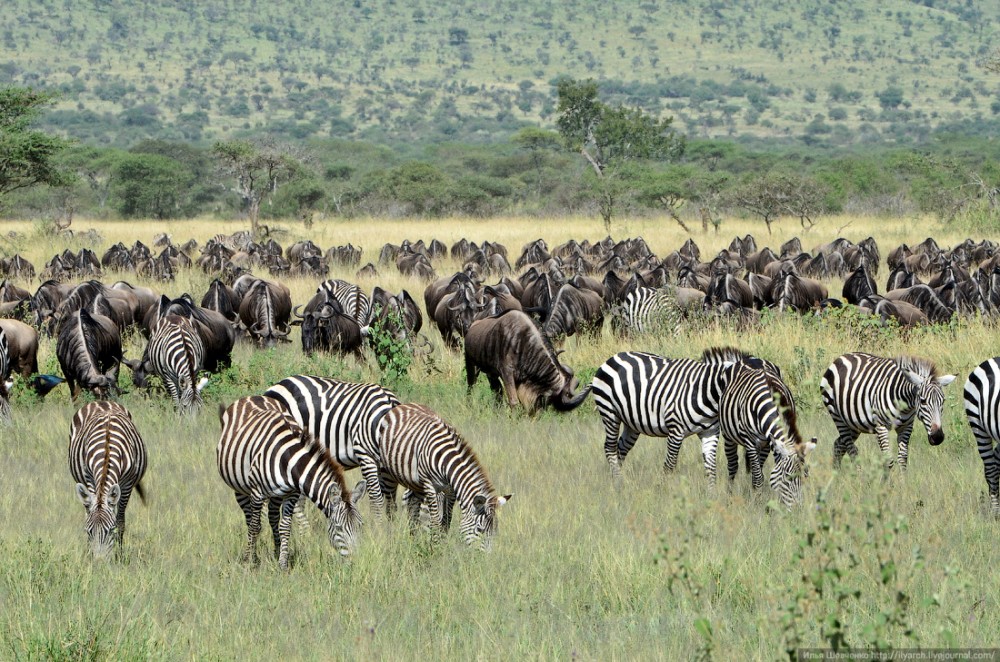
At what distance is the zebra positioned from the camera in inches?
284

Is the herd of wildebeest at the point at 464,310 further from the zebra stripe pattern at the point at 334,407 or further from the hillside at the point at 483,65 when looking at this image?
the hillside at the point at 483,65

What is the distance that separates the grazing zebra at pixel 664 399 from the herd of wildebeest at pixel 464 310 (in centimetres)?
4

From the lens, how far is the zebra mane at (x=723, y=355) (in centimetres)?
821

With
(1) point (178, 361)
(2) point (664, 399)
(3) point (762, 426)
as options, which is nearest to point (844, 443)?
(2) point (664, 399)

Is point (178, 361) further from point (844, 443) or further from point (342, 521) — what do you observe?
point (844, 443)

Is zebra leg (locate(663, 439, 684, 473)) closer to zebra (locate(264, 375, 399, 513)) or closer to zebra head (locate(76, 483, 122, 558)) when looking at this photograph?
zebra (locate(264, 375, 399, 513))

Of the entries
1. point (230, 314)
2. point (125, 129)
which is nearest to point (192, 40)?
point (125, 129)

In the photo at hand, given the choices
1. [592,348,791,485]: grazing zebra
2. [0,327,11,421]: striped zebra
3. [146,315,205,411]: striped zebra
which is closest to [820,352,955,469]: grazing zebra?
[592,348,791,485]: grazing zebra

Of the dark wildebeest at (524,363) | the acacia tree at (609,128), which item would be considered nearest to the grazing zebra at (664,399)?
the dark wildebeest at (524,363)

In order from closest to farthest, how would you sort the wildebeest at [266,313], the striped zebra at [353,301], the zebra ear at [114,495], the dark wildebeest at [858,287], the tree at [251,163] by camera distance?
the zebra ear at [114,495] → the wildebeest at [266,313] → the striped zebra at [353,301] → the dark wildebeest at [858,287] → the tree at [251,163]

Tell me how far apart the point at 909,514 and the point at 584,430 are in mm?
3466

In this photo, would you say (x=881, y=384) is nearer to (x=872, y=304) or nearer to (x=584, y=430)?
(x=584, y=430)

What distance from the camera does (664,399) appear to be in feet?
27.2

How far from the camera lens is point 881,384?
8180 mm
